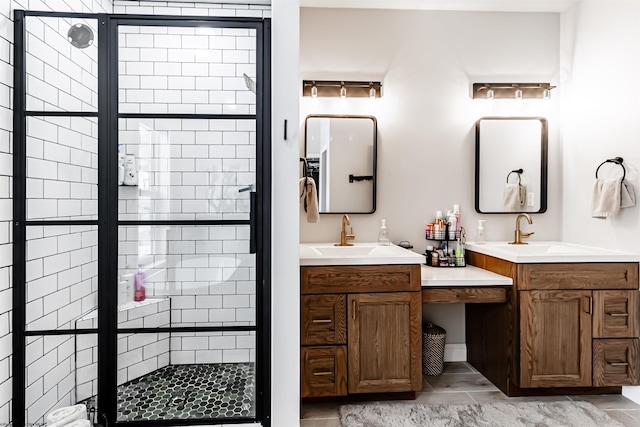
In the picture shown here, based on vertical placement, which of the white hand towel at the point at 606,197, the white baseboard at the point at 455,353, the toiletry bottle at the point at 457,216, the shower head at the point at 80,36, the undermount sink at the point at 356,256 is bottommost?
the white baseboard at the point at 455,353

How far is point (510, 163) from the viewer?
326 cm

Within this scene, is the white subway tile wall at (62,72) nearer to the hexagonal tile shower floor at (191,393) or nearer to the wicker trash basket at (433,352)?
the hexagonal tile shower floor at (191,393)

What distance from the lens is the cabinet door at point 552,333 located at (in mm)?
2562

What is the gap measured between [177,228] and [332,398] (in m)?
1.44

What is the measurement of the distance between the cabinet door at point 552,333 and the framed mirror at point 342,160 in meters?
1.26

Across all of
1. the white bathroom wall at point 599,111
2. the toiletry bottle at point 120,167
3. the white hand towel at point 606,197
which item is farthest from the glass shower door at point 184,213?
the white bathroom wall at point 599,111

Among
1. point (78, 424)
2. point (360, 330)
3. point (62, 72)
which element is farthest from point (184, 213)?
point (360, 330)

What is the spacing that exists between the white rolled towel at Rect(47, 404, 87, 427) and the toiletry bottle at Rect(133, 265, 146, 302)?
0.51 metres

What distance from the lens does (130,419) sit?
2.09 meters

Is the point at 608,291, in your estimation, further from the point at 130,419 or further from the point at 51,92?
the point at 51,92

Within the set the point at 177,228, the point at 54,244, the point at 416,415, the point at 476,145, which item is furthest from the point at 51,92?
the point at 476,145

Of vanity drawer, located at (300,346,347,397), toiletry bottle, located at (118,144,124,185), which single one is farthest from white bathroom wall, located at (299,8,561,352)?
toiletry bottle, located at (118,144,124,185)

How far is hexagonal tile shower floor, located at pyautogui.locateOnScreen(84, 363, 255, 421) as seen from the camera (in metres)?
2.10

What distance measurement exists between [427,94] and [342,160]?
0.81 m
